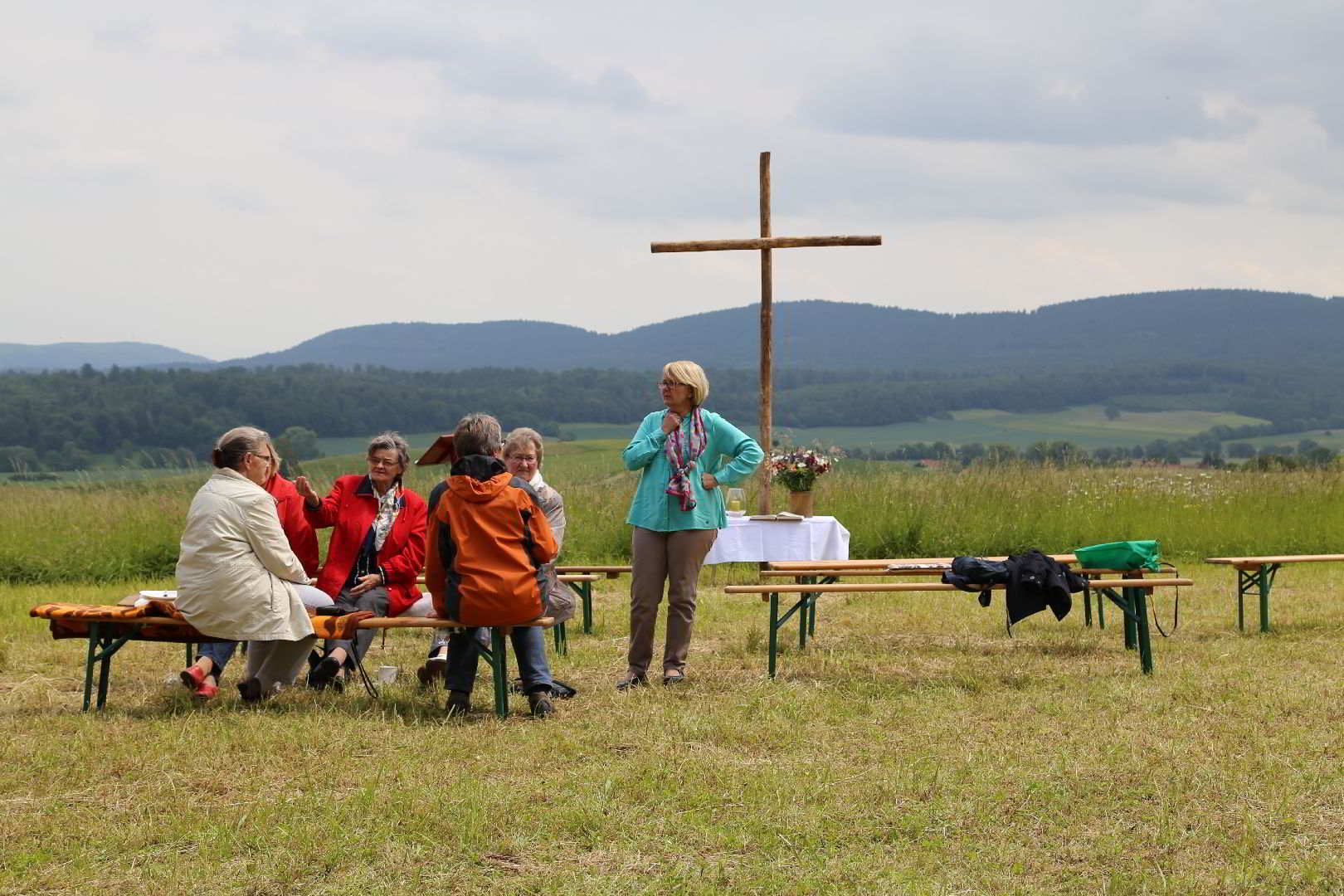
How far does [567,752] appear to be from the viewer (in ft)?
20.0

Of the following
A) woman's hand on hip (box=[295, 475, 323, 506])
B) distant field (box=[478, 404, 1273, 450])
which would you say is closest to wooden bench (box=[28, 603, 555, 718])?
woman's hand on hip (box=[295, 475, 323, 506])

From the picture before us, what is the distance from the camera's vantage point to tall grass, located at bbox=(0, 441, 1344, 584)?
13.9 metres

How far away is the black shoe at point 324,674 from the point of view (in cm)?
731

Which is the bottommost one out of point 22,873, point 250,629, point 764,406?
point 22,873

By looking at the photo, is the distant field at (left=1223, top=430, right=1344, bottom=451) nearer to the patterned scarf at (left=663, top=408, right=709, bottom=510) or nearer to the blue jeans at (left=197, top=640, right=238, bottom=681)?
the patterned scarf at (left=663, top=408, right=709, bottom=510)

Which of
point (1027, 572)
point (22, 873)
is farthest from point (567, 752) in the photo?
point (1027, 572)

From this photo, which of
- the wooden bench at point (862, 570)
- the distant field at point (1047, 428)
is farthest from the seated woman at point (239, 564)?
the distant field at point (1047, 428)

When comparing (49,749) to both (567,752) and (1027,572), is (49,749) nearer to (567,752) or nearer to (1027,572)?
(567,752)

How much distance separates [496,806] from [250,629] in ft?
6.91

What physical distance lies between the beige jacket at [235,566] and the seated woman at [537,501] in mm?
864

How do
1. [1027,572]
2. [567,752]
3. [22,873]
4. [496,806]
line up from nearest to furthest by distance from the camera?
[22,873] < [496,806] < [567,752] < [1027,572]

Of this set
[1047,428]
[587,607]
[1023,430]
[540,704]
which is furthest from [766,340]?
[1047,428]

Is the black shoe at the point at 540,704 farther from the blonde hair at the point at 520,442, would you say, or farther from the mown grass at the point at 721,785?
the blonde hair at the point at 520,442

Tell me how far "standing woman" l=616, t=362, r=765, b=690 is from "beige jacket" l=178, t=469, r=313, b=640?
1.69m
